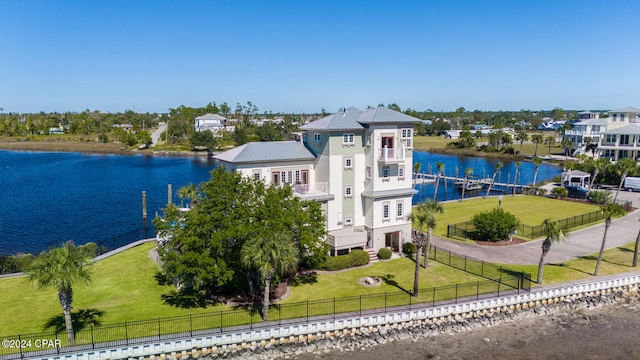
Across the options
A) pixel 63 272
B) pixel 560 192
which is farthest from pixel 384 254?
pixel 560 192

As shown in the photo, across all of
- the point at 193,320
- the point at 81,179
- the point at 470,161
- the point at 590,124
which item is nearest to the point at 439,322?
the point at 193,320

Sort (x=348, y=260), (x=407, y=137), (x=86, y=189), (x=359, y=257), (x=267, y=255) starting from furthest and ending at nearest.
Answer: (x=86, y=189)
(x=407, y=137)
(x=359, y=257)
(x=348, y=260)
(x=267, y=255)

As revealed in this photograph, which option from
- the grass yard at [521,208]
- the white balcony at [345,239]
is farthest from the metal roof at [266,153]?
the grass yard at [521,208]

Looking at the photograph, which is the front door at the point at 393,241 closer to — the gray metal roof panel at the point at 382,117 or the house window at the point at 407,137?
the house window at the point at 407,137

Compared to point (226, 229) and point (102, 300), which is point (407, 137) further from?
point (102, 300)

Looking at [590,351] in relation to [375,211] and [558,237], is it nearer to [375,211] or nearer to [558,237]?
[558,237]

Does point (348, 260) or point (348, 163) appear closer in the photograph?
point (348, 260)

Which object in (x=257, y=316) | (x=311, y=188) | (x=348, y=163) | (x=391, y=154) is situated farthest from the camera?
(x=311, y=188)
